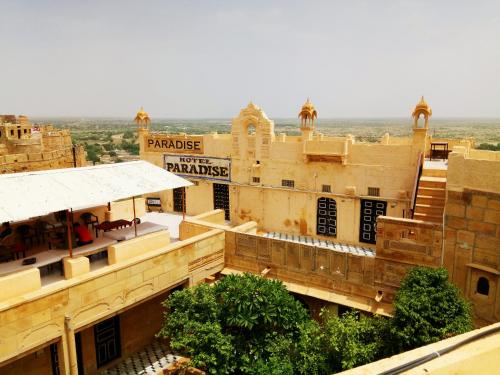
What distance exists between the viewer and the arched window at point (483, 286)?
11.3 meters

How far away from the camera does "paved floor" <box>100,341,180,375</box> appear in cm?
1365

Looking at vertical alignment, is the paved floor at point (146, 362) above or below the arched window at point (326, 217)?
below

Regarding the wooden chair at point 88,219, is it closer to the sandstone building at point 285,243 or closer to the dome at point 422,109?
the sandstone building at point 285,243

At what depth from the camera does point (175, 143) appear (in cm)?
2361

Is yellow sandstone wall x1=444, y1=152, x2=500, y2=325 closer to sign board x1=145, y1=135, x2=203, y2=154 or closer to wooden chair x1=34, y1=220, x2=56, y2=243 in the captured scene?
wooden chair x1=34, y1=220, x2=56, y2=243

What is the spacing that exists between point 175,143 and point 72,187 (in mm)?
11733

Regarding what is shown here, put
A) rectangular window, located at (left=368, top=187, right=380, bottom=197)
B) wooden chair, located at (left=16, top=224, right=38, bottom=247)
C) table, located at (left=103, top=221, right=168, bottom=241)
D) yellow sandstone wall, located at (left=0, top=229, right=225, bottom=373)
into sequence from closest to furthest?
yellow sandstone wall, located at (left=0, top=229, right=225, bottom=373), wooden chair, located at (left=16, top=224, right=38, bottom=247), table, located at (left=103, top=221, right=168, bottom=241), rectangular window, located at (left=368, top=187, right=380, bottom=197)

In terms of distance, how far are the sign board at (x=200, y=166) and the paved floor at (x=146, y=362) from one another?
33.1ft

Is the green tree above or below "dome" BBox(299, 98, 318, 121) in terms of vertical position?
below

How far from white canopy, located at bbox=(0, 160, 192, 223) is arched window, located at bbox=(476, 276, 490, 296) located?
1025 cm

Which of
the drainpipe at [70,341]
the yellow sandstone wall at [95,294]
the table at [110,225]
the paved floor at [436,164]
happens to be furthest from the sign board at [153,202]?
the paved floor at [436,164]

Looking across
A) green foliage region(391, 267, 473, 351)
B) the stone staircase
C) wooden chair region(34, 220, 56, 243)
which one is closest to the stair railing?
the stone staircase

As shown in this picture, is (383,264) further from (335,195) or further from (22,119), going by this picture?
(22,119)

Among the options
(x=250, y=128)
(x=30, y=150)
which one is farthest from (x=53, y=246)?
(x=30, y=150)
